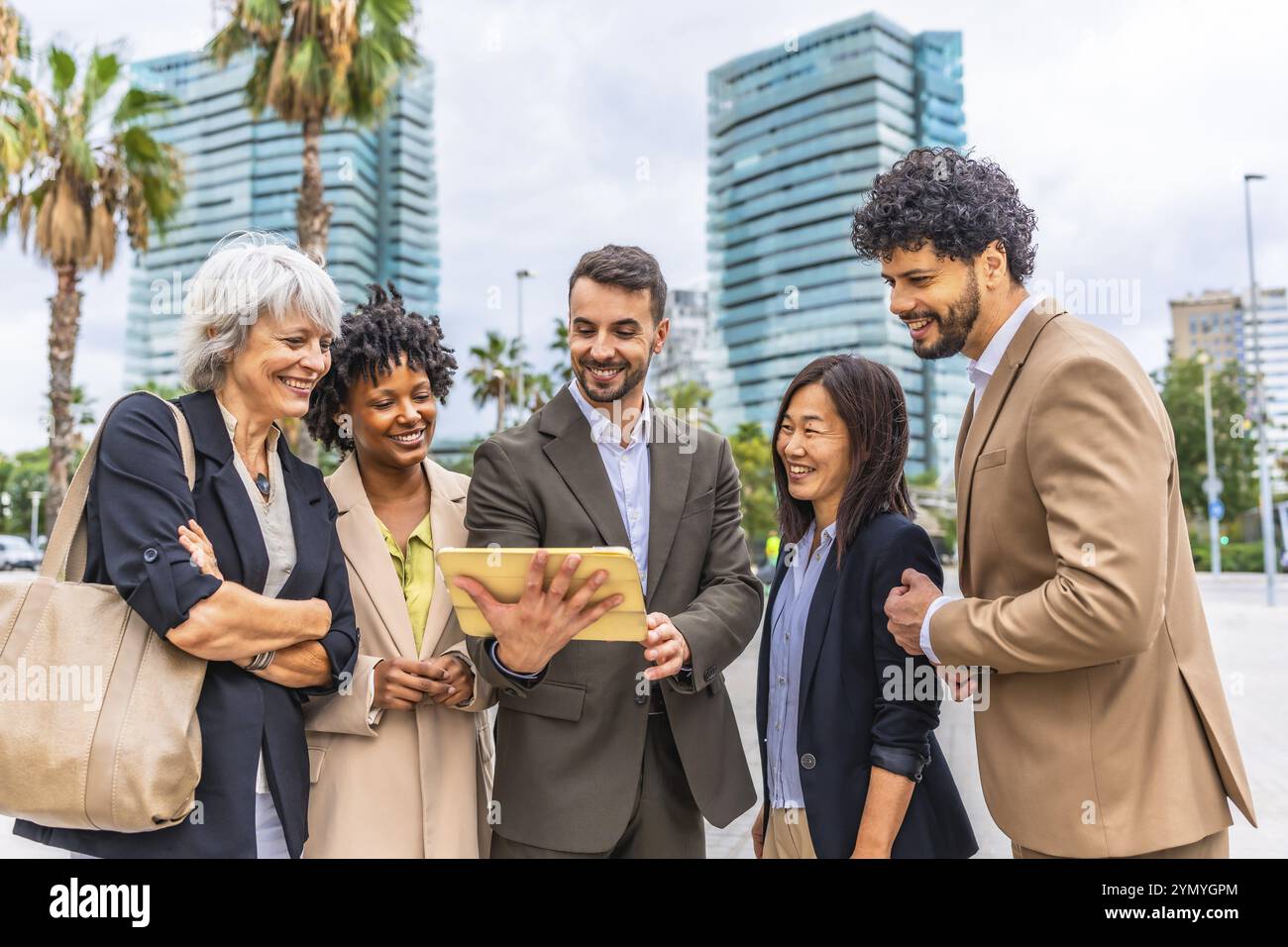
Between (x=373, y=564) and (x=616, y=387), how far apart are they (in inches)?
36.1

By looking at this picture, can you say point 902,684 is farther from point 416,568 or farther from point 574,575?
point 416,568

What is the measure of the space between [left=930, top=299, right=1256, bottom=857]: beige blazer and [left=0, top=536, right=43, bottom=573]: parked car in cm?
4244

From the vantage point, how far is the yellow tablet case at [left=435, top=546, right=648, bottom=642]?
2.02 m

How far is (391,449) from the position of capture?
2.96 m

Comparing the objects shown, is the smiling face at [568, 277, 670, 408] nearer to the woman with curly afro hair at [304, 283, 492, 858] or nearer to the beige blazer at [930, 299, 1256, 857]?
the woman with curly afro hair at [304, 283, 492, 858]

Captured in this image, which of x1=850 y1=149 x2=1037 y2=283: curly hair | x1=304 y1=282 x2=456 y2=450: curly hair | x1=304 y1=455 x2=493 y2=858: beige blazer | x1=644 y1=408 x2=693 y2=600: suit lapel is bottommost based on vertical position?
x1=304 y1=455 x2=493 y2=858: beige blazer

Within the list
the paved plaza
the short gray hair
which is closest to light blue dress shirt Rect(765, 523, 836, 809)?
the short gray hair

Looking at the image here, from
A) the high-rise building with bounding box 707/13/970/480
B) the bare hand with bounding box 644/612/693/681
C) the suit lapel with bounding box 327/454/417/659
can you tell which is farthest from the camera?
the high-rise building with bounding box 707/13/970/480

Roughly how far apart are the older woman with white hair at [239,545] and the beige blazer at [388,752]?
0.68ft

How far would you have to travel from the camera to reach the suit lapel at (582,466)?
2686 millimetres

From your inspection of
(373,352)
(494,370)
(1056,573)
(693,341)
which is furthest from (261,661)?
(693,341)

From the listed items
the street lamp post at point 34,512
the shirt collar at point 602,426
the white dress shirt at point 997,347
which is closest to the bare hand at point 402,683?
the shirt collar at point 602,426
